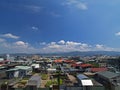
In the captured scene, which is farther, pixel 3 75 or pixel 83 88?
pixel 3 75

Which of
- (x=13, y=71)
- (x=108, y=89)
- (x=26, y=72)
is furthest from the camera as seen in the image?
(x=26, y=72)

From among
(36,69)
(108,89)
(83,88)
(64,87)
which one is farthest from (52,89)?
(36,69)

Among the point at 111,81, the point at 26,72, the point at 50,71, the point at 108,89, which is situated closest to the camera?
the point at 108,89

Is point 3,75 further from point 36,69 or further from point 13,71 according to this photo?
point 36,69

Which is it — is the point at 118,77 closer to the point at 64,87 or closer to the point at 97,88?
the point at 97,88

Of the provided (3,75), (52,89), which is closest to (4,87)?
(52,89)

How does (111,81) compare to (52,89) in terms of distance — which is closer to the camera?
(52,89)

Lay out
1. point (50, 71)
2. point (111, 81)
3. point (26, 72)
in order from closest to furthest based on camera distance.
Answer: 1. point (111, 81)
2. point (26, 72)
3. point (50, 71)

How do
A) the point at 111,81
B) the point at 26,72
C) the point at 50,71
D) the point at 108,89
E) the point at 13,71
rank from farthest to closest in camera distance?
the point at 50,71
the point at 26,72
the point at 13,71
the point at 111,81
the point at 108,89
